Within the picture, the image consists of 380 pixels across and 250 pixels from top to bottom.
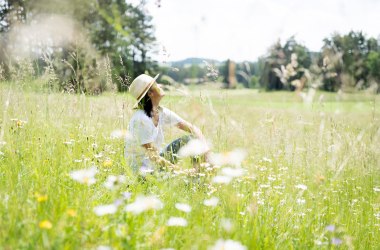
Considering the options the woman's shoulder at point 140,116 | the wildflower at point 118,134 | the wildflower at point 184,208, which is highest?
the woman's shoulder at point 140,116

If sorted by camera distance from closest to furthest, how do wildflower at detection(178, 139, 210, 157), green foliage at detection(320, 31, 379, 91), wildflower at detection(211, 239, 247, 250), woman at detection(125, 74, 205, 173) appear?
wildflower at detection(211, 239, 247, 250)
green foliage at detection(320, 31, 379, 91)
wildflower at detection(178, 139, 210, 157)
woman at detection(125, 74, 205, 173)

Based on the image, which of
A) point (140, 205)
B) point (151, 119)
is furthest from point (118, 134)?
point (140, 205)

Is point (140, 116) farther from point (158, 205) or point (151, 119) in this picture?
point (158, 205)

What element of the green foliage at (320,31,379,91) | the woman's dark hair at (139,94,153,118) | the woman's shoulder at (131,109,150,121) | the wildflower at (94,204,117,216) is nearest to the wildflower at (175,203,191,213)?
the wildflower at (94,204,117,216)

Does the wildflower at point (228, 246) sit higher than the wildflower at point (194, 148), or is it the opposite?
the wildflower at point (194, 148)

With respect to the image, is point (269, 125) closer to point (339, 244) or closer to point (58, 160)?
point (339, 244)

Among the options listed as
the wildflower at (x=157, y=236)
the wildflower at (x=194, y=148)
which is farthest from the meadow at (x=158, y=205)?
the wildflower at (x=194, y=148)

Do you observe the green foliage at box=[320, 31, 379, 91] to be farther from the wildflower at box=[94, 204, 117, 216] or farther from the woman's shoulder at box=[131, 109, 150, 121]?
the wildflower at box=[94, 204, 117, 216]

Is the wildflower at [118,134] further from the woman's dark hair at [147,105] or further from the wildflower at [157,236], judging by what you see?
the wildflower at [157,236]

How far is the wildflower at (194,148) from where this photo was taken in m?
3.62

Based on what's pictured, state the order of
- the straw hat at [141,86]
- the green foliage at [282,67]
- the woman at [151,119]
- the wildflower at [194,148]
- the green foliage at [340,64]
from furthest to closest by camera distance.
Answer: the straw hat at [141,86]
the woman at [151,119]
the wildflower at [194,148]
the green foliage at [340,64]
the green foliage at [282,67]

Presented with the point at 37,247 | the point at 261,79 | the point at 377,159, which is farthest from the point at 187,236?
the point at 377,159

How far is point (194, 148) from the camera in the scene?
147 inches

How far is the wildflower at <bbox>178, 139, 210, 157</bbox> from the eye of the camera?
3.62m
